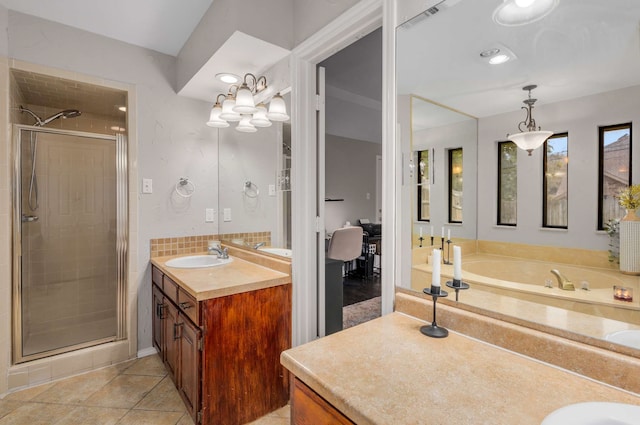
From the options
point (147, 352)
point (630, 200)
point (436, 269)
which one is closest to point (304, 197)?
point (436, 269)

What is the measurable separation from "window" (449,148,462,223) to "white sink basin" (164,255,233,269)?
1.68 meters

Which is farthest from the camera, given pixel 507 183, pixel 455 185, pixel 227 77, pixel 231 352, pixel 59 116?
pixel 59 116

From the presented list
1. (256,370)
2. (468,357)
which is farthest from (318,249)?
(468,357)

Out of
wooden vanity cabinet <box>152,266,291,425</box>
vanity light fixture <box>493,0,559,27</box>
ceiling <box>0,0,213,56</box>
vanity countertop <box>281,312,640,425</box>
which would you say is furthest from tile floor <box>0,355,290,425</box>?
ceiling <box>0,0,213,56</box>

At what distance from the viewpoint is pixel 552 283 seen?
2.89 ft

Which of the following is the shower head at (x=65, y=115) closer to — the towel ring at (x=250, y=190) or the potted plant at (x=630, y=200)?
the towel ring at (x=250, y=190)

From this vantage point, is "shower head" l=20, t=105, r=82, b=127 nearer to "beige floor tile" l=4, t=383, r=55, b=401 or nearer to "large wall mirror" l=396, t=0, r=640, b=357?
"beige floor tile" l=4, t=383, r=55, b=401

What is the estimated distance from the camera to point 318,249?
6.21 feet

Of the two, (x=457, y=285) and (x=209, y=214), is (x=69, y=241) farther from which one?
(x=457, y=285)

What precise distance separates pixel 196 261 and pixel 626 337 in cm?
246

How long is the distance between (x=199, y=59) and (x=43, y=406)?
2.43 meters

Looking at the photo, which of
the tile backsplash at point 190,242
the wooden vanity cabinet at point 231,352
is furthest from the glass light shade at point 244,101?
the wooden vanity cabinet at point 231,352

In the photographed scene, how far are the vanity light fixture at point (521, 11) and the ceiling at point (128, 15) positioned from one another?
1.75 metres

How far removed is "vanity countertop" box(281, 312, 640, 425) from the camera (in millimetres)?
630
